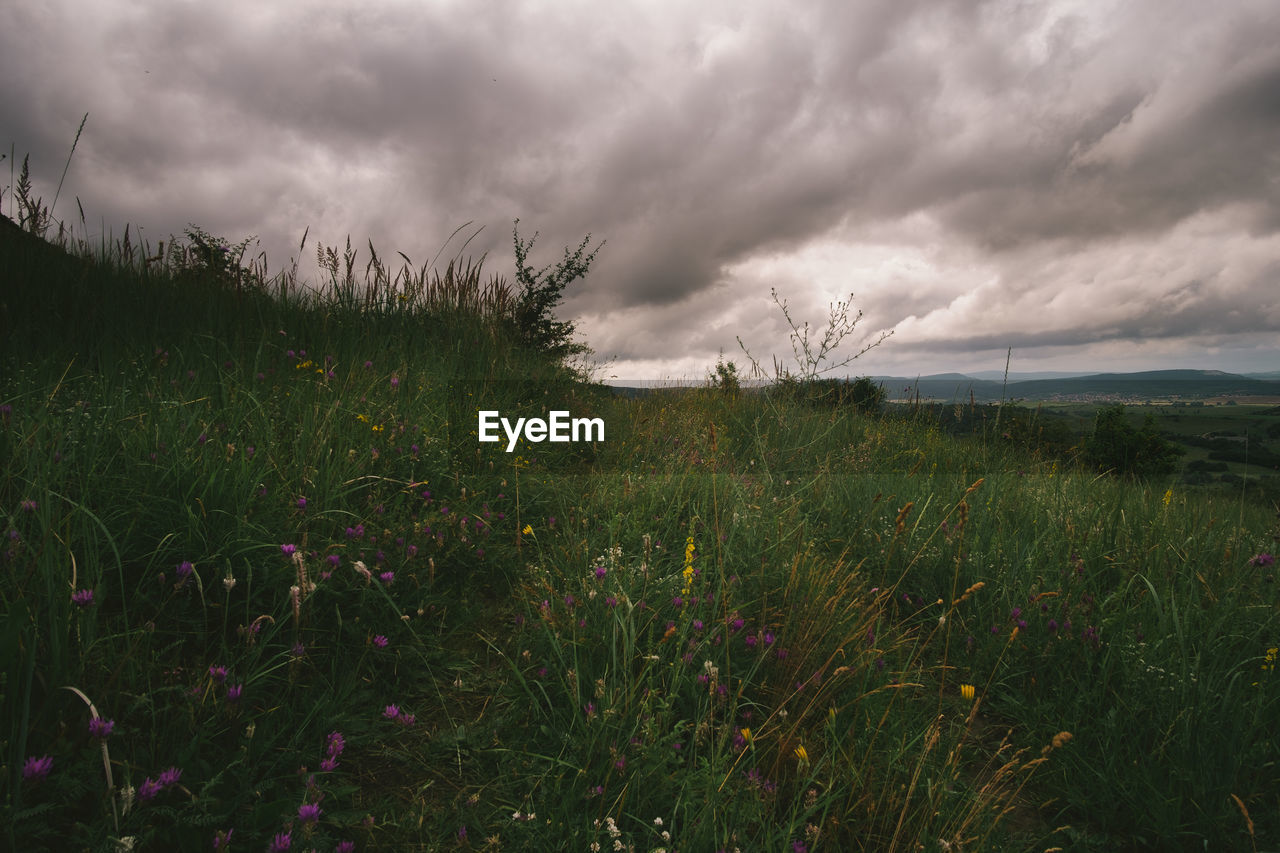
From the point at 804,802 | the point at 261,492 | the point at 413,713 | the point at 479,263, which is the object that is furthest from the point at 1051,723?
the point at 479,263

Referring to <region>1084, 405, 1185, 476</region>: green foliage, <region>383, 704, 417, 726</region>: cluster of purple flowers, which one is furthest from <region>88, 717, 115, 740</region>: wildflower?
<region>1084, 405, 1185, 476</region>: green foliage

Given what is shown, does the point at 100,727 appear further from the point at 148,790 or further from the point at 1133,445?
the point at 1133,445

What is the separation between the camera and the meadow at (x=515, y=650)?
4.30 ft

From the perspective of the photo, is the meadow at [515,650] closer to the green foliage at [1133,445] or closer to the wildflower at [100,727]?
the wildflower at [100,727]

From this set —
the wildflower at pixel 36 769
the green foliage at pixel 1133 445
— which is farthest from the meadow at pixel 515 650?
the green foliage at pixel 1133 445

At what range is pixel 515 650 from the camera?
2.05 m

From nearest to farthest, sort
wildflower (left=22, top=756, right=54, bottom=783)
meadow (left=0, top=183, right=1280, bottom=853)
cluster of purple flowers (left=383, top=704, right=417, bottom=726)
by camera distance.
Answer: wildflower (left=22, top=756, right=54, bottom=783) → meadow (left=0, top=183, right=1280, bottom=853) → cluster of purple flowers (left=383, top=704, right=417, bottom=726)

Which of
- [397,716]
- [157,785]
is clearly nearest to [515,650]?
[397,716]

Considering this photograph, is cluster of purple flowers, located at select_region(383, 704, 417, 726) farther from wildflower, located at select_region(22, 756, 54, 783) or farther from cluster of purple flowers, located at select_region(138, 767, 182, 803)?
wildflower, located at select_region(22, 756, 54, 783)

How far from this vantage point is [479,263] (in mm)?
6047

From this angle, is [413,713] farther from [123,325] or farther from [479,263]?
[479,263]

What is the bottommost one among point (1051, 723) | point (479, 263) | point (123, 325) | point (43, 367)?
point (1051, 723)

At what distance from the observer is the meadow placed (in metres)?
1.31

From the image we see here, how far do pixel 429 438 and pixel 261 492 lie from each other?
45.9 inches
